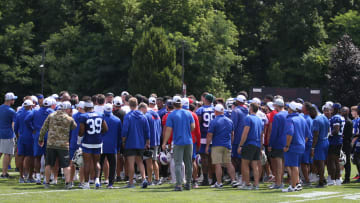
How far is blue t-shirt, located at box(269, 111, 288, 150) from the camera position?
14539mm

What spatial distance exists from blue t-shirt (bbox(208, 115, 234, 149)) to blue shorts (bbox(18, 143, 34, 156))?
4.82m

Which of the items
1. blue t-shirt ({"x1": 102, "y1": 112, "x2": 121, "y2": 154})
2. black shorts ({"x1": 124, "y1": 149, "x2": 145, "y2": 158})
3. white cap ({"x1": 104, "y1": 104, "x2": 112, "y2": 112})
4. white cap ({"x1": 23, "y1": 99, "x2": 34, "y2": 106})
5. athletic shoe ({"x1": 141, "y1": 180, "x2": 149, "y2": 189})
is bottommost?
athletic shoe ({"x1": 141, "y1": 180, "x2": 149, "y2": 189})

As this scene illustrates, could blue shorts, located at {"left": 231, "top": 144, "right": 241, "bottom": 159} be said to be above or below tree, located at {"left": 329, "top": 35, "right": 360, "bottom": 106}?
below

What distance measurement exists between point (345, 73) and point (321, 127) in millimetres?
33548

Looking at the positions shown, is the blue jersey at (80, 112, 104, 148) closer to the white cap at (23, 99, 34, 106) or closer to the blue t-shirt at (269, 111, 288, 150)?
the white cap at (23, 99, 34, 106)

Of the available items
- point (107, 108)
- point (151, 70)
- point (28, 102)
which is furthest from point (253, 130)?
point (151, 70)

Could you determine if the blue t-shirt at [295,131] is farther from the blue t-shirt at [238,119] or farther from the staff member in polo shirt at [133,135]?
the staff member in polo shirt at [133,135]

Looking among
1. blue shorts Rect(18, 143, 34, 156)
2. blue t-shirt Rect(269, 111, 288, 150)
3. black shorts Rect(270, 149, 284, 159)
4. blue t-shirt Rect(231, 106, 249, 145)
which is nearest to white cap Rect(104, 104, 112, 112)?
blue shorts Rect(18, 143, 34, 156)

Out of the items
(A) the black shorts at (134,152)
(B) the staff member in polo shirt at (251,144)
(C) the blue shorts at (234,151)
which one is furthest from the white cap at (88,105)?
(C) the blue shorts at (234,151)

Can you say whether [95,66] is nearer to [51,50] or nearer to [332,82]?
[51,50]

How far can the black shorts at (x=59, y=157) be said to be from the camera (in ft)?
45.5

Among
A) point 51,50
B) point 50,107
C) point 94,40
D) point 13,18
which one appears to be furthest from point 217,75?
point 50,107

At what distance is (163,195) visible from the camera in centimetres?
1298

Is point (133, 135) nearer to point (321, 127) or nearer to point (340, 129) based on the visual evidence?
point (321, 127)
